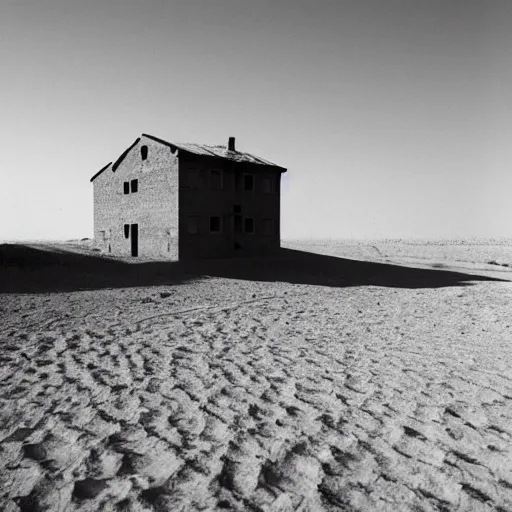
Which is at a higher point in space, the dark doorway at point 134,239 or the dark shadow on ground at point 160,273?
the dark doorway at point 134,239

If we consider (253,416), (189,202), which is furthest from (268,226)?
(253,416)

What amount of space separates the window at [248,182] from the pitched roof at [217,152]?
1.03 meters

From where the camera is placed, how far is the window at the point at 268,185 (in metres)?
30.4

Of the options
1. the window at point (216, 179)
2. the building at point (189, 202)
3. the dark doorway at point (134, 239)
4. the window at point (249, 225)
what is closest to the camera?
the building at point (189, 202)

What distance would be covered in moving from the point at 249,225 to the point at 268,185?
339cm

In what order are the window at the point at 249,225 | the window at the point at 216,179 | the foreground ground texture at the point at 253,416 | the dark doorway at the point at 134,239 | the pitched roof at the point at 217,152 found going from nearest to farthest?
the foreground ground texture at the point at 253,416, the pitched roof at the point at 217,152, the window at the point at 216,179, the window at the point at 249,225, the dark doorway at the point at 134,239

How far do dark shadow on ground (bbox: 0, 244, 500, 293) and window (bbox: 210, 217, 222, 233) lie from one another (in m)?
2.54

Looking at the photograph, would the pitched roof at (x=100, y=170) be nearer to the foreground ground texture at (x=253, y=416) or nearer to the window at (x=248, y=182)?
the window at (x=248, y=182)

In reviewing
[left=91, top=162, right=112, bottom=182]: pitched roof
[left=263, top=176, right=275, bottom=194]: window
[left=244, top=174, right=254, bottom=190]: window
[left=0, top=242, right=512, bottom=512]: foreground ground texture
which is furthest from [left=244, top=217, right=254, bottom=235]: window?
[left=0, top=242, right=512, bottom=512]: foreground ground texture

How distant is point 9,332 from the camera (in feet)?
24.9

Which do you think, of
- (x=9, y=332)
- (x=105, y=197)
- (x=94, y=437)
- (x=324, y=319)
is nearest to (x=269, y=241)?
(x=105, y=197)

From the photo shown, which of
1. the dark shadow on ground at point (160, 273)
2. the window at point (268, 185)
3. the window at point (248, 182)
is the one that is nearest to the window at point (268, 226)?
the window at point (268, 185)

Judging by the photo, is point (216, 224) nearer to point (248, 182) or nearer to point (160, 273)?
point (248, 182)

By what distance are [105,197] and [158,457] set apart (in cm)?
3219
